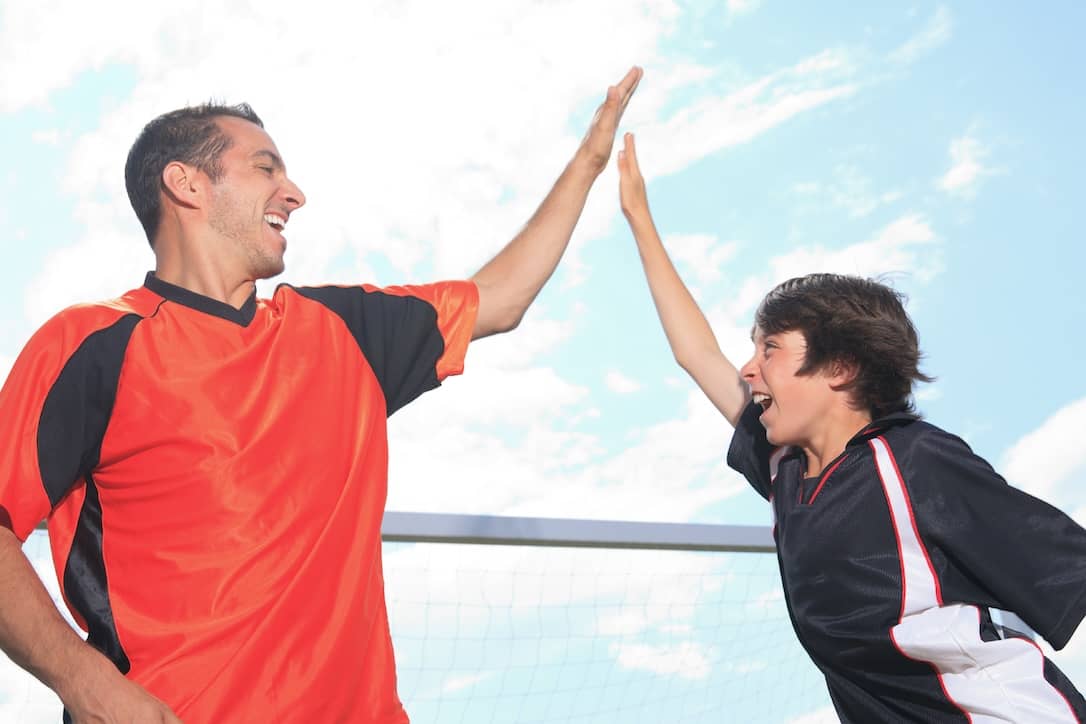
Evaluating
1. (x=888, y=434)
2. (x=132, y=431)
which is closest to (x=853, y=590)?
(x=888, y=434)

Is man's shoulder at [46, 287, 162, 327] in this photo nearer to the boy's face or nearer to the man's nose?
the man's nose

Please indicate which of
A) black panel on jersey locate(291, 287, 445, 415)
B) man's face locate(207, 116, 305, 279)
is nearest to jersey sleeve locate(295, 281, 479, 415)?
black panel on jersey locate(291, 287, 445, 415)

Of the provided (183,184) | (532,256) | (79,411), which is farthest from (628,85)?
(79,411)

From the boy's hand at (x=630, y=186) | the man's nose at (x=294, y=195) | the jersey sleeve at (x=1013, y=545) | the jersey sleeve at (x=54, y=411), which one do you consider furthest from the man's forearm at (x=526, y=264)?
the jersey sleeve at (x=1013, y=545)

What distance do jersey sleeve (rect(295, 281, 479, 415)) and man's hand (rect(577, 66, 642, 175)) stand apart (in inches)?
20.8

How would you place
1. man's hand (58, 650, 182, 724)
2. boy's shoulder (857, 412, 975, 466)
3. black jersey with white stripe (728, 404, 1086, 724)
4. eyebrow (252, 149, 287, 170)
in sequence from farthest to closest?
eyebrow (252, 149, 287, 170)
boy's shoulder (857, 412, 975, 466)
black jersey with white stripe (728, 404, 1086, 724)
man's hand (58, 650, 182, 724)

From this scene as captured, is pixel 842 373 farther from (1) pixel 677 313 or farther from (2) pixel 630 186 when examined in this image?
(2) pixel 630 186

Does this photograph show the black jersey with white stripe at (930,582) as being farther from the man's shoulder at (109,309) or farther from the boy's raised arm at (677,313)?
the man's shoulder at (109,309)

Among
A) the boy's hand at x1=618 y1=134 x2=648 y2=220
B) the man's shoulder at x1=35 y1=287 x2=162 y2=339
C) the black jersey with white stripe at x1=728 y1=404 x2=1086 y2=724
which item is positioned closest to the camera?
the man's shoulder at x1=35 y1=287 x2=162 y2=339

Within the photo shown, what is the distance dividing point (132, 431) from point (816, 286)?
5.27 ft

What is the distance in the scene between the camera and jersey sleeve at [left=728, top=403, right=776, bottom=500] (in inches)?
109

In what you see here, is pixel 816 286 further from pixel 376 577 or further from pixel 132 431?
pixel 132 431

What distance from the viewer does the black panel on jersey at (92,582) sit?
2033mm

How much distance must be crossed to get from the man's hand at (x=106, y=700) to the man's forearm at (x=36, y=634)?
0.01 meters
